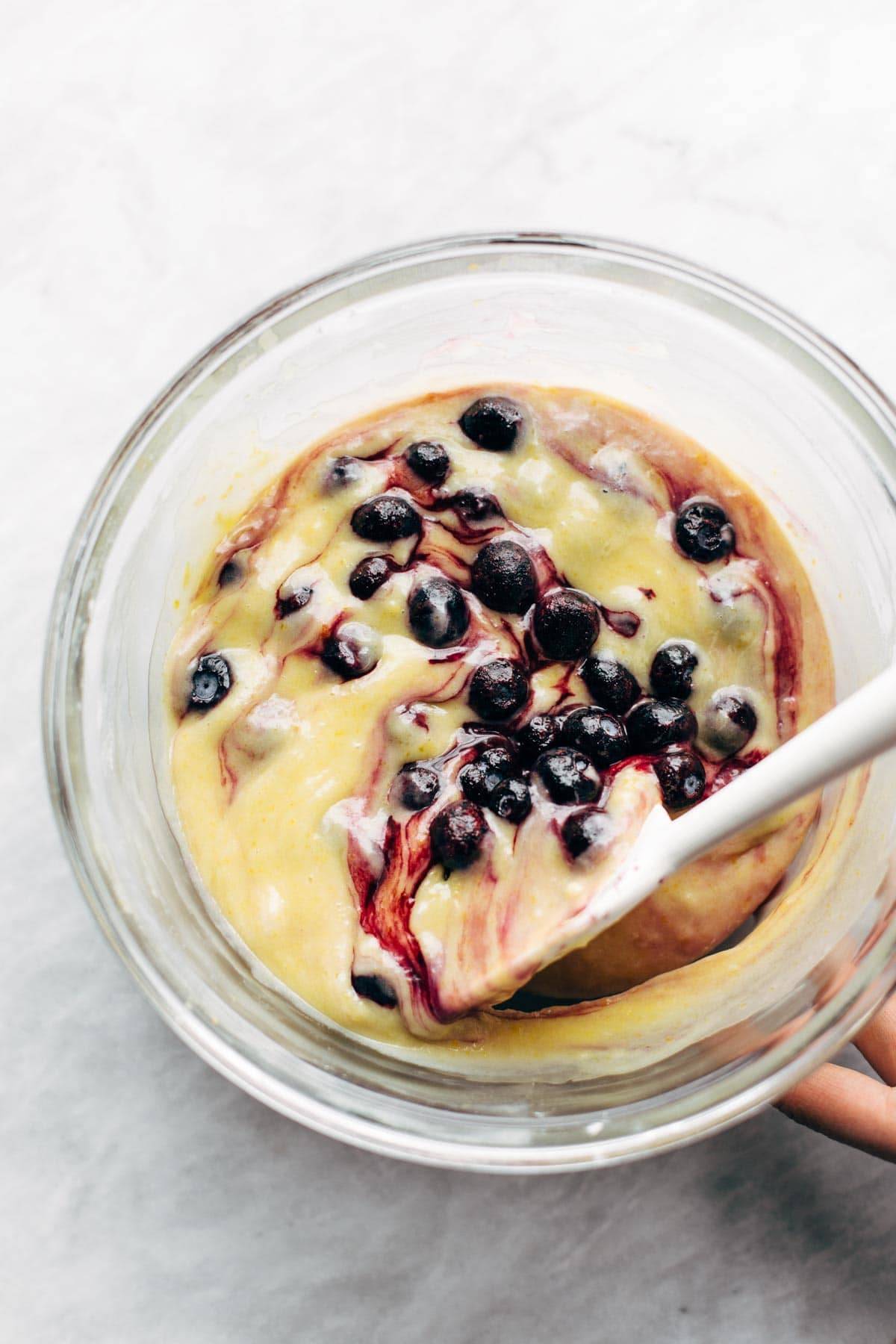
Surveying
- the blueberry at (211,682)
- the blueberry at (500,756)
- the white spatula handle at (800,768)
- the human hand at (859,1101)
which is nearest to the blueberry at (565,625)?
the blueberry at (500,756)

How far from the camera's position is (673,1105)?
127cm

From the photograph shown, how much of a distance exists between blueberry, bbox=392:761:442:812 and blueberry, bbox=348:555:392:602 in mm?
209

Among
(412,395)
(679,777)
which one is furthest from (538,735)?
(412,395)

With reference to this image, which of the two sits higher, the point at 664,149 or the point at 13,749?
the point at 664,149

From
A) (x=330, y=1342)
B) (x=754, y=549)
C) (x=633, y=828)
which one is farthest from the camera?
(x=330, y=1342)

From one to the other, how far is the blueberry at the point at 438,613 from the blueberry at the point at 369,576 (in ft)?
0.14

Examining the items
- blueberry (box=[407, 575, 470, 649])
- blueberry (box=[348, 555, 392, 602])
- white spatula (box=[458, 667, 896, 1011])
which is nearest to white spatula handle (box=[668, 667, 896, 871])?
white spatula (box=[458, 667, 896, 1011])

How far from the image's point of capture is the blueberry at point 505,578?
1.31m

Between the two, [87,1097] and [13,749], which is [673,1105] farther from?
[13,749]

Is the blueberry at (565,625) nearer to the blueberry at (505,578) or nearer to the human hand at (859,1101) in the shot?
the blueberry at (505,578)

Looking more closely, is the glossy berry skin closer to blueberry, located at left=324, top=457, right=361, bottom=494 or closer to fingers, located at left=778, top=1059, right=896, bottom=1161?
blueberry, located at left=324, top=457, right=361, bottom=494

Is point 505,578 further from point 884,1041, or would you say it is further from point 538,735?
point 884,1041

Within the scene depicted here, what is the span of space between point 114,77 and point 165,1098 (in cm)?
144

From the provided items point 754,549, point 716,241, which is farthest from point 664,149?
point 754,549
